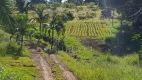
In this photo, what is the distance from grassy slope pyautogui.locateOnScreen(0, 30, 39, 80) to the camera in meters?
12.1

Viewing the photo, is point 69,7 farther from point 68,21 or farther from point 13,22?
point 13,22

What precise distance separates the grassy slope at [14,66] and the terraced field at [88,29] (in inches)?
945

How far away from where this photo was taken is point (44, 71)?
1970 cm

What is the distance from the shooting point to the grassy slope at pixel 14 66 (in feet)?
39.6

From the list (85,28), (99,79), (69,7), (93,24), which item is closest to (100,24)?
(93,24)

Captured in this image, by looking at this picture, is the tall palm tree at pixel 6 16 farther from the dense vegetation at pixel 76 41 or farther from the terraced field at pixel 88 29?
the terraced field at pixel 88 29

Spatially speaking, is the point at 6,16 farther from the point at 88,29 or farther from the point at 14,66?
the point at 88,29

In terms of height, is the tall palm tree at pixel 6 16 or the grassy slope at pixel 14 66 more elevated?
the tall palm tree at pixel 6 16

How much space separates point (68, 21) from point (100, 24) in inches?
336

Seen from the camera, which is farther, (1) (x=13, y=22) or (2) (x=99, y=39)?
(2) (x=99, y=39)

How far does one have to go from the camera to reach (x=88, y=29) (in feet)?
189

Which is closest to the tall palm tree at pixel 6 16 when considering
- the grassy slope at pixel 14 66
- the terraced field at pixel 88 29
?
the grassy slope at pixel 14 66

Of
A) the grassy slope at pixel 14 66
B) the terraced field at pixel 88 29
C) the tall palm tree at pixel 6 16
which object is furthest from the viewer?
the terraced field at pixel 88 29

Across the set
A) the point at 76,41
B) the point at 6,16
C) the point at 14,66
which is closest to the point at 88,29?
the point at 76,41
